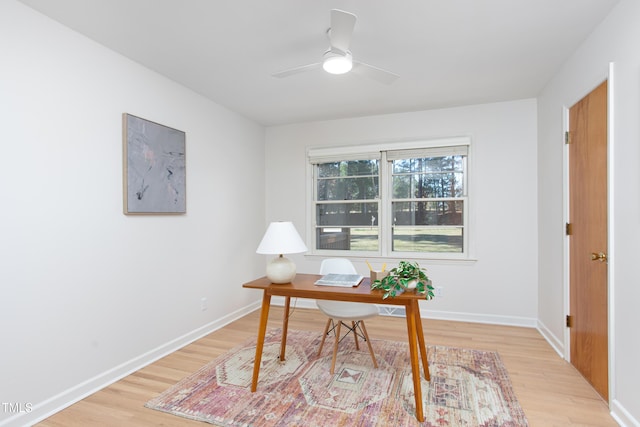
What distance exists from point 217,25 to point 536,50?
7.97 feet

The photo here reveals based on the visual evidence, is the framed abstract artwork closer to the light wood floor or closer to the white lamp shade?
the white lamp shade

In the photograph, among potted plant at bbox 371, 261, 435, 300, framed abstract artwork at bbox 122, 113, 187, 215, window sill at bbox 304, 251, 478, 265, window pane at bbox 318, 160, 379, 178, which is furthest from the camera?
window pane at bbox 318, 160, 379, 178

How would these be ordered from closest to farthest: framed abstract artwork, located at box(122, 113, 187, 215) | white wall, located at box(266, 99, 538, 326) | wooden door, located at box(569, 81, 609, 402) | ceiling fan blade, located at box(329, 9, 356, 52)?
ceiling fan blade, located at box(329, 9, 356, 52) → wooden door, located at box(569, 81, 609, 402) → framed abstract artwork, located at box(122, 113, 187, 215) → white wall, located at box(266, 99, 538, 326)

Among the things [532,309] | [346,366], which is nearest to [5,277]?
[346,366]

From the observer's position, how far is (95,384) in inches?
94.7

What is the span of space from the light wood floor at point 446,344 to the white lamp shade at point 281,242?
115 centimetres

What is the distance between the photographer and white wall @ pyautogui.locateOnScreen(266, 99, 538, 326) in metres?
3.76

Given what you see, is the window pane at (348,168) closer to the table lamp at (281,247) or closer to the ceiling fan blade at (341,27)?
the table lamp at (281,247)

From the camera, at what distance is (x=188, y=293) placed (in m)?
3.38

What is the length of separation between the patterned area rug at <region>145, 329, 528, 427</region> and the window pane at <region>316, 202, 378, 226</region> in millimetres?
1841

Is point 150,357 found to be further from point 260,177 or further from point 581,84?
point 581,84

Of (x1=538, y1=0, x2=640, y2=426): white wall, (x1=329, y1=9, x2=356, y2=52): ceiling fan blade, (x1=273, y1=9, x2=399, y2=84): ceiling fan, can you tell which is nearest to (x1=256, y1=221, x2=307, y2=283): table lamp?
(x1=273, y1=9, x2=399, y2=84): ceiling fan

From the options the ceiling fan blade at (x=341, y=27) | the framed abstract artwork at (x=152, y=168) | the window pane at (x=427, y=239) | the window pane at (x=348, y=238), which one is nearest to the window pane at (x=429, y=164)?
the window pane at (x=427, y=239)

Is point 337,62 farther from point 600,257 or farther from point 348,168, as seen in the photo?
point 348,168
